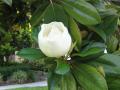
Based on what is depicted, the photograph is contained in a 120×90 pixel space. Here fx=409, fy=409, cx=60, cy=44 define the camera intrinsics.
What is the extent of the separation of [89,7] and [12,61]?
11.8 meters

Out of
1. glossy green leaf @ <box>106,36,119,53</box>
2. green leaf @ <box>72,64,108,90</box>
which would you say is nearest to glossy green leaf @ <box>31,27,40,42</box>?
green leaf @ <box>72,64,108,90</box>

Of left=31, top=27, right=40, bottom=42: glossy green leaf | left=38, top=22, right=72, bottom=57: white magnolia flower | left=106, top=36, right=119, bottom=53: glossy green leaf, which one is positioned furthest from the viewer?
left=106, top=36, right=119, bottom=53: glossy green leaf

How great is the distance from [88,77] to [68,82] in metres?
0.04

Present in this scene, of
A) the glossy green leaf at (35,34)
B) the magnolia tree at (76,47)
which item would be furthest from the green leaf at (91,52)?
the glossy green leaf at (35,34)

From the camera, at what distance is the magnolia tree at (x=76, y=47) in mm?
792

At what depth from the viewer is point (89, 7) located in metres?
0.89

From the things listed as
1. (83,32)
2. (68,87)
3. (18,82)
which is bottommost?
(18,82)

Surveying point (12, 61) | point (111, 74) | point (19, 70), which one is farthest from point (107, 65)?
point (12, 61)

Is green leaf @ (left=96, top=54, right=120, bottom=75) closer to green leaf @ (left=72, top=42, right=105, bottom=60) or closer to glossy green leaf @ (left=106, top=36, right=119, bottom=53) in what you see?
green leaf @ (left=72, top=42, right=105, bottom=60)

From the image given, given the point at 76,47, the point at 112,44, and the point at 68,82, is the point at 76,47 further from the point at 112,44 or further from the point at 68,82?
the point at 112,44

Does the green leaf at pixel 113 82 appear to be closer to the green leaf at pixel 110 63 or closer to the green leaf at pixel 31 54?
the green leaf at pixel 110 63

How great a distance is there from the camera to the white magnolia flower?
0.77m

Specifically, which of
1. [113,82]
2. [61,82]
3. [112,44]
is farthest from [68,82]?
[112,44]

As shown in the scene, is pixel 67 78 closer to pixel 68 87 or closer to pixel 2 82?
pixel 68 87
